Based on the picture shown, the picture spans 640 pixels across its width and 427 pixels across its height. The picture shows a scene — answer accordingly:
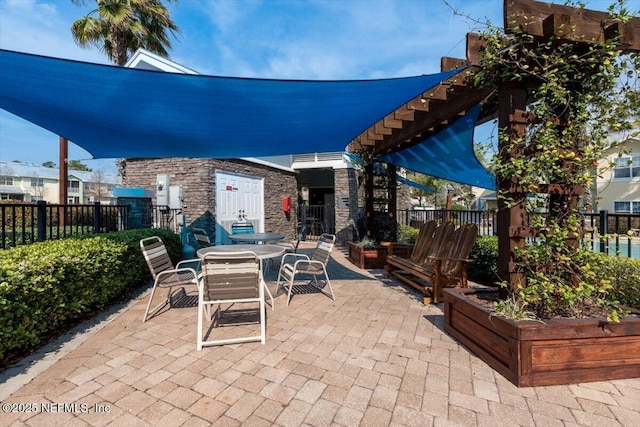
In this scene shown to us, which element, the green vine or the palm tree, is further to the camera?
the palm tree

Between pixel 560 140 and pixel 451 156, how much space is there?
3.45 meters

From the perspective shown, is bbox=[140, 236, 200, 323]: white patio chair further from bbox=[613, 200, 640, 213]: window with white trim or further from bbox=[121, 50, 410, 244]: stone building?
bbox=[613, 200, 640, 213]: window with white trim

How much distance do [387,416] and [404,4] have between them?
5615 millimetres

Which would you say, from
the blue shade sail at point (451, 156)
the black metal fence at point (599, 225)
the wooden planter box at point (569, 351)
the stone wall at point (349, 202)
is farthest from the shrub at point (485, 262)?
the stone wall at point (349, 202)

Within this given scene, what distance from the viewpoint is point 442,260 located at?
3.96 meters

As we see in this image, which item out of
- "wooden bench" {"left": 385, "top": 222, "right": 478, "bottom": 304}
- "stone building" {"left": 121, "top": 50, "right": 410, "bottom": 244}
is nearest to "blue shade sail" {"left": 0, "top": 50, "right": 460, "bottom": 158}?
"wooden bench" {"left": 385, "top": 222, "right": 478, "bottom": 304}

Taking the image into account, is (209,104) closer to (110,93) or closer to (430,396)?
(110,93)

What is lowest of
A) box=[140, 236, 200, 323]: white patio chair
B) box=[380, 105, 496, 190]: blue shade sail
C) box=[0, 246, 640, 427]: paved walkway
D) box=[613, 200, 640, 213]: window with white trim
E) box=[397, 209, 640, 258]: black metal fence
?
box=[0, 246, 640, 427]: paved walkway

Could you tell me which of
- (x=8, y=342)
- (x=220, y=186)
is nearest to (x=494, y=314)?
(x=8, y=342)

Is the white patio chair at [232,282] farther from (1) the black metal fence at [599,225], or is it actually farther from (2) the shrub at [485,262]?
(2) the shrub at [485,262]

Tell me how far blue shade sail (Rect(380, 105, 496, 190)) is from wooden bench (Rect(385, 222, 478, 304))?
3.07 feet

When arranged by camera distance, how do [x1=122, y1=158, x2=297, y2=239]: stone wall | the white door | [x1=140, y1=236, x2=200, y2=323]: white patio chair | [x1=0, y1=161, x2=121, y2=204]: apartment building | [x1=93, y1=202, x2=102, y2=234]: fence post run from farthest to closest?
[x1=0, y1=161, x2=121, y2=204]: apartment building
the white door
[x1=122, y1=158, x2=297, y2=239]: stone wall
[x1=93, y1=202, x2=102, y2=234]: fence post
[x1=140, y1=236, x2=200, y2=323]: white patio chair

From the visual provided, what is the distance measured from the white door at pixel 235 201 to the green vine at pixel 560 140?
7.32 metres

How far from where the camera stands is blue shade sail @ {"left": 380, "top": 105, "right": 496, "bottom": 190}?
472cm
